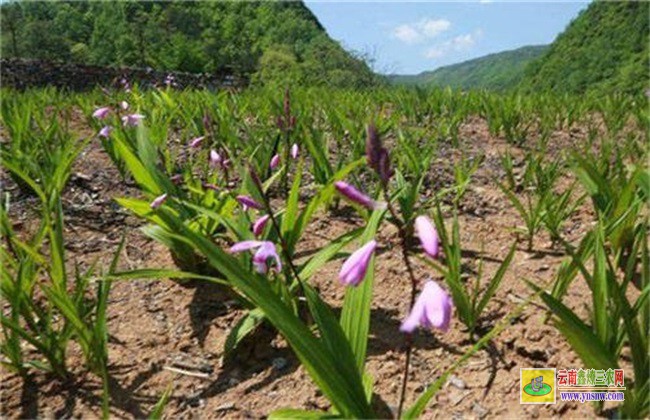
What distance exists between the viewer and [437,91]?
6535mm

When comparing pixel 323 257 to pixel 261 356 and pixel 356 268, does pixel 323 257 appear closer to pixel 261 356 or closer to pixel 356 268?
pixel 261 356

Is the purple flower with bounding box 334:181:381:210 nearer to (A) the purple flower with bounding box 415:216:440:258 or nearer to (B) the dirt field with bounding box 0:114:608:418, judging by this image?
(A) the purple flower with bounding box 415:216:440:258

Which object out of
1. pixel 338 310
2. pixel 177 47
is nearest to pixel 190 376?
pixel 338 310

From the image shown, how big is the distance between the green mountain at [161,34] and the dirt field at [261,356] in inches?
952

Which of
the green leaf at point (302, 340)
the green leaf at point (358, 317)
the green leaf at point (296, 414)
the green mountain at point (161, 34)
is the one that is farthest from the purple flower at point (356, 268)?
the green mountain at point (161, 34)

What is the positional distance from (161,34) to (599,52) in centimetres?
5173

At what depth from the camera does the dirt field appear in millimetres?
1472

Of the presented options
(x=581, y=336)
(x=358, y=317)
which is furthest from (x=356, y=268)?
(x=581, y=336)

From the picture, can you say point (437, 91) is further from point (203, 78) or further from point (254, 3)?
point (254, 3)

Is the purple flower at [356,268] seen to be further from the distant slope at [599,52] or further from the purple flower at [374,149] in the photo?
the distant slope at [599,52]

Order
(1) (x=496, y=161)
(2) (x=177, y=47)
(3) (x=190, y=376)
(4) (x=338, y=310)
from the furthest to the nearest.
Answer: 1. (2) (x=177, y=47)
2. (1) (x=496, y=161)
3. (4) (x=338, y=310)
4. (3) (x=190, y=376)

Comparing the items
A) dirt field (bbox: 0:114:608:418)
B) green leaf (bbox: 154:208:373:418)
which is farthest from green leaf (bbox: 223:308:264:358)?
green leaf (bbox: 154:208:373:418)

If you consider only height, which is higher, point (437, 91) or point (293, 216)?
point (437, 91)

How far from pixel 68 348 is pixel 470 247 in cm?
169
